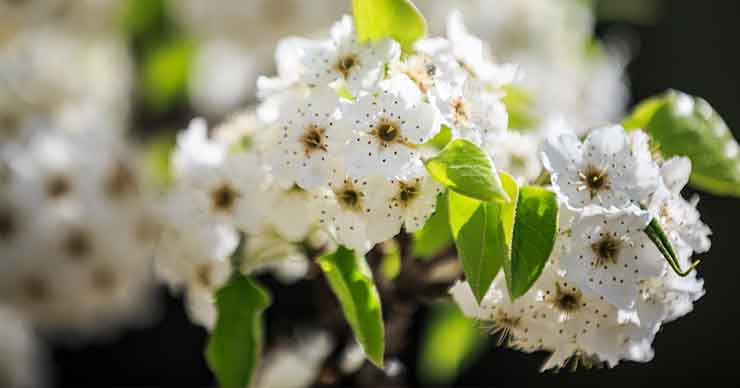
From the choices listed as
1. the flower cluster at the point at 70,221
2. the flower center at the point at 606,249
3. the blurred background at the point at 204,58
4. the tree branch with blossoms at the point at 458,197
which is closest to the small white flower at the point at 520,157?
the tree branch with blossoms at the point at 458,197

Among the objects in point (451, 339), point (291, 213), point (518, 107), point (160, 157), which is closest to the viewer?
point (291, 213)

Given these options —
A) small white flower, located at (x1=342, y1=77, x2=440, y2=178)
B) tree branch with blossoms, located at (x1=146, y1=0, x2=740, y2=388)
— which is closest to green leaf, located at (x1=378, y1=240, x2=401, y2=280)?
tree branch with blossoms, located at (x1=146, y1=0, x2=740, y2=388)

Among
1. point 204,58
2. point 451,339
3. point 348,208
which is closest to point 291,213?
point 348,208

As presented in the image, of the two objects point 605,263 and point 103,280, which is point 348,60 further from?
point 103,280

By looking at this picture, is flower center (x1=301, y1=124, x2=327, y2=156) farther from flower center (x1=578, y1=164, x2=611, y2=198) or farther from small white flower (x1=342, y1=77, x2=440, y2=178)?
flower center (x1=578, y1=164, x2=611, y2=198)

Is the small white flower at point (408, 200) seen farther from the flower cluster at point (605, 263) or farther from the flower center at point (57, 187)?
the flower center at point (57, 187)

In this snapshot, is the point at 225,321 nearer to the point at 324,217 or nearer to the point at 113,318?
the point at 324,217
